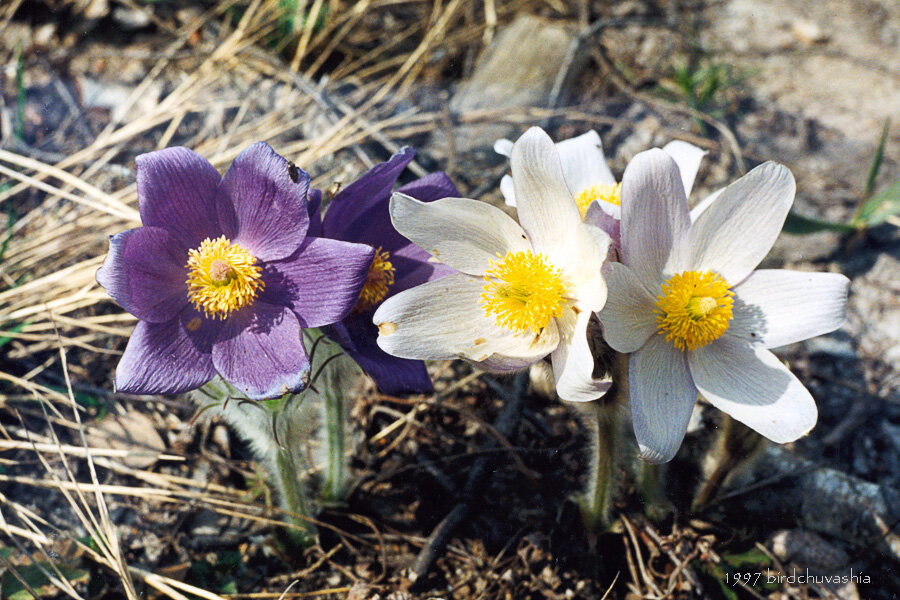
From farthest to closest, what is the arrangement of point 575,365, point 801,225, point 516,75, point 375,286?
point 516,75, point 801,225, point 375,286, point 575,365

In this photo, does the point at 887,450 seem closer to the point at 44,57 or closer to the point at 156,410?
the point at 156,410

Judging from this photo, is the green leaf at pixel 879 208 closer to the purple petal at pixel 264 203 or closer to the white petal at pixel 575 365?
the white petal at pixel 575 365

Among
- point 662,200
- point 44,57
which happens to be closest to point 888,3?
point 662,200

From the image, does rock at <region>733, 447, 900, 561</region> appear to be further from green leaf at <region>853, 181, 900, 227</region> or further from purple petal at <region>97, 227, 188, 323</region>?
purple petal at <region>97, 227, 188, 323</region>

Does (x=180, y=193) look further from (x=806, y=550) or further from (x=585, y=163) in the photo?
(x=806, y=550)

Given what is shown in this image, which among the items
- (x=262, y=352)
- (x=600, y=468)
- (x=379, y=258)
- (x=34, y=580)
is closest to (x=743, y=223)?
(x=600, y=468)

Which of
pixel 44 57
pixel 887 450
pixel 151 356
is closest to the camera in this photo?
pixel 151 356

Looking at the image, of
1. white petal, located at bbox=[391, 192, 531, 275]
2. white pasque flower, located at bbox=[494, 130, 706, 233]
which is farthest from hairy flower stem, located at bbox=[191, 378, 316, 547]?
white pasque flower, located at bbox=[494, 130, 706, 233]
